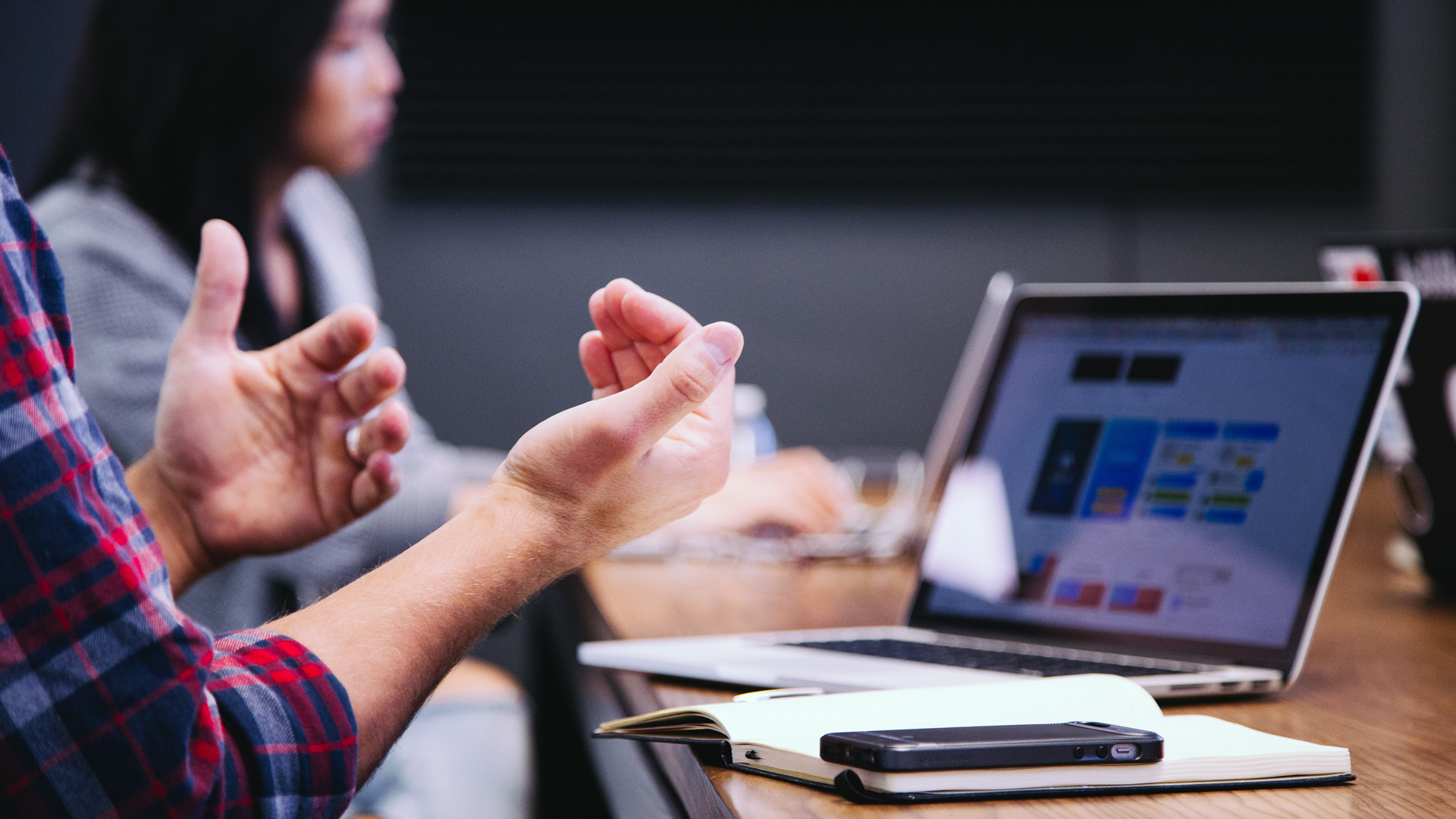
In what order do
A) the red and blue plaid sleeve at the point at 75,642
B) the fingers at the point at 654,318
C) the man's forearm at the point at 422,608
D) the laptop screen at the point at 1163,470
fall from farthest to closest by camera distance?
the laptop screen at the point at 1163,470 < the fingers at the point at 654,318 < the man's forearm at the point at 422,608 < the red and blue plaid sleeve at the point at 75,642

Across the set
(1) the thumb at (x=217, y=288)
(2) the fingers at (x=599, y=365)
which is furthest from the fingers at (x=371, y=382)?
(2) the fingers at (x=599, y=365)

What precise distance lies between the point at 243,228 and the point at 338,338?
0.92m

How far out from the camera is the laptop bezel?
845mm

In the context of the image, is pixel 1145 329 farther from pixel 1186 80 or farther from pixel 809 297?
pixel 1186 80

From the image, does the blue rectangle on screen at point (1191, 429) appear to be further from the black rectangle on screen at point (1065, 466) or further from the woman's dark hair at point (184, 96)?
the woman's dark hair at point (184, 96)

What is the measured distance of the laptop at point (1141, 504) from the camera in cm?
85

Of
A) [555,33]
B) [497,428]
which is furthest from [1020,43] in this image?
[497,428]

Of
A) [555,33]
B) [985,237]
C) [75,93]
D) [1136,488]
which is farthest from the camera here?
[985,237]

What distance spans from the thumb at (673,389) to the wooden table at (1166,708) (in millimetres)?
189

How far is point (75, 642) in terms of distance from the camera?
550 mm

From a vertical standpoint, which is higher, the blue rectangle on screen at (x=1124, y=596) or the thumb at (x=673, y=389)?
the thumb at (x=673, y=389)

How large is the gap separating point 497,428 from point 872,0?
140 centimetres

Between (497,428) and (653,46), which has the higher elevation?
(653,46)

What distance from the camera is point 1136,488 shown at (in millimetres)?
970
